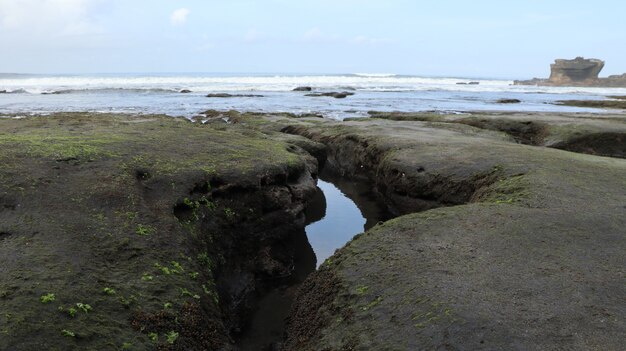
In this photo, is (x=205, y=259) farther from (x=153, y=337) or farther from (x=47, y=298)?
(x=47, y=298)

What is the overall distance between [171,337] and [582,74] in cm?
16684

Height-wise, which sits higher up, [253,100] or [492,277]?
[253,100]

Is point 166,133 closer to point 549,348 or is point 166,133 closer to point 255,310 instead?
point 255,310

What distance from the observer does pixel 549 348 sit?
398cm

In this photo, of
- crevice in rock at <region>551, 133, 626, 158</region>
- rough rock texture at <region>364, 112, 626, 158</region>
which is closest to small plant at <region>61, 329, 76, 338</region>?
rough rock texture at <region>364, 112, 626, 158</region>

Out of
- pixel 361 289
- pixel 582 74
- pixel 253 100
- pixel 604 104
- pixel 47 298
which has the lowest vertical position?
pixel 361 289

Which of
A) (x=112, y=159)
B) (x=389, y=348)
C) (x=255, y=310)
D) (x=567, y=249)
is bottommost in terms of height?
(x=255, y=310)

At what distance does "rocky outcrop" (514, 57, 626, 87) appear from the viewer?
142m

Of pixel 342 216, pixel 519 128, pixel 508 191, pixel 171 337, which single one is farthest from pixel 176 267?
pixel 519 128

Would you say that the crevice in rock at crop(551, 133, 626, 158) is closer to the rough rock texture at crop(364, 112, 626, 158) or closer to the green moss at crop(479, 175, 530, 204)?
the rough rock texture at crop(364, 112, 626, 158)

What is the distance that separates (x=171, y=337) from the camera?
4762 millimetres

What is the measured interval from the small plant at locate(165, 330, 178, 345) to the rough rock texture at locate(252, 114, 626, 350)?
1384 millimetres

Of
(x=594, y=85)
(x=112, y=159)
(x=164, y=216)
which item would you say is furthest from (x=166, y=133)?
(x=594, y=85)

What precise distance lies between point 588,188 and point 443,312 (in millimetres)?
5645
